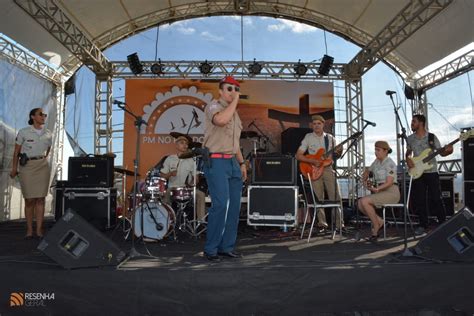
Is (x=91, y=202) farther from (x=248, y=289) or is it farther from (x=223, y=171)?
(x=248, y=289)

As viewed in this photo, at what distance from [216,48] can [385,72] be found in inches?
156

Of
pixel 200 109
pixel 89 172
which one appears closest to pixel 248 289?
pixel 89 172

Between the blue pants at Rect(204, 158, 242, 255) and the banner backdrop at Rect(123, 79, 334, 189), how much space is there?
5.16 m

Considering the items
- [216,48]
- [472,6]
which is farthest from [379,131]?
[216,48]

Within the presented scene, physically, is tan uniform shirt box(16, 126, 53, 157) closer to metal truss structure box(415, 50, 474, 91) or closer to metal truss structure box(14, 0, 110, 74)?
metal truss structure box(14, 0, 110, 74)

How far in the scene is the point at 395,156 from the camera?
902 cm

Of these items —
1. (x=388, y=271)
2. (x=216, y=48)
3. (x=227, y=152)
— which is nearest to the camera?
(x=388, y=271)

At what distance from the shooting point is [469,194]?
5.79m

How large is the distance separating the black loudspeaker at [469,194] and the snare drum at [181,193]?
397cm

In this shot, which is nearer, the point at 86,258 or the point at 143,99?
the point at 86,258

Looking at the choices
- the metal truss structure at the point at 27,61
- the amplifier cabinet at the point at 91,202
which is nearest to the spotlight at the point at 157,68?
the metal truss structure at the point at 27,61

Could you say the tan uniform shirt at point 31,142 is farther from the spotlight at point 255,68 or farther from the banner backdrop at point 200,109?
the spotlight at point 255,68

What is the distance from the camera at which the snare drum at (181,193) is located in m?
4.95

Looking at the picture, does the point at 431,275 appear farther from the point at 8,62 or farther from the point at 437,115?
the point at 8,62
